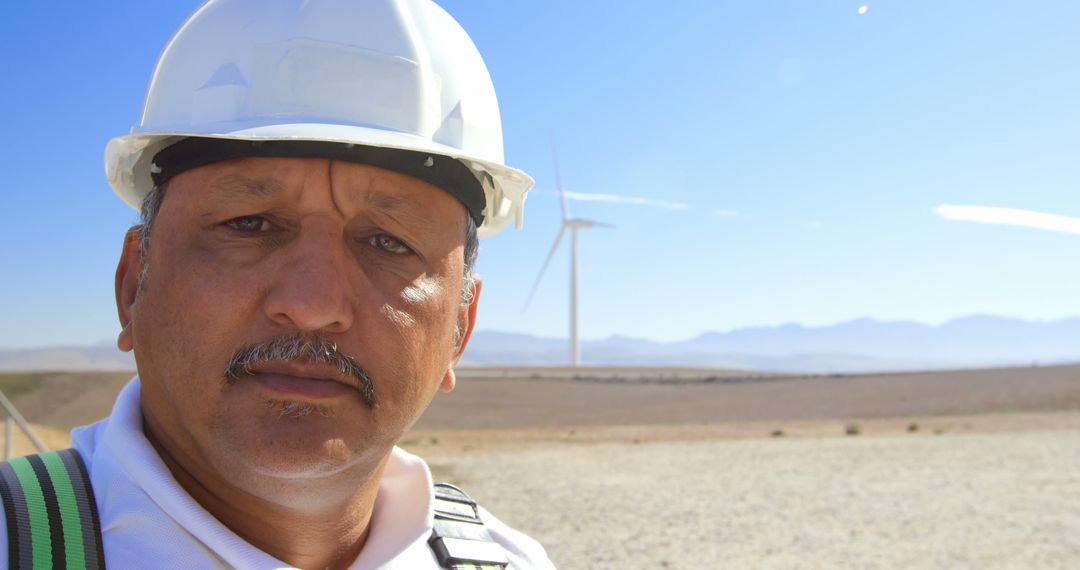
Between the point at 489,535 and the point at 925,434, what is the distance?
109ft

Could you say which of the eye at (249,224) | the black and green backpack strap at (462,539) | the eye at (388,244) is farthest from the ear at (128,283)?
the black and green backpack strap at (462,539)

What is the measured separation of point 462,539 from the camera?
8.51 feet

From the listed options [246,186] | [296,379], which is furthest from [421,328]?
[246,186]

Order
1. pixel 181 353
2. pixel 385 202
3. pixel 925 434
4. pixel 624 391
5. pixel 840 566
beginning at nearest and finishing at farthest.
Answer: pixel 181 353 < pixel 385 202 < pixel 840 566 < pixel 925 434 < pixel 624 391

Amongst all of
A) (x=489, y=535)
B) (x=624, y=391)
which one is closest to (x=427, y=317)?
(x=489, y=535)

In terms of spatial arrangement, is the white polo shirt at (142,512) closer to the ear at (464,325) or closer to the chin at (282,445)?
the chin at (282,445)

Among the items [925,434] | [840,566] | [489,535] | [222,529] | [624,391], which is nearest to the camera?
[222,529]

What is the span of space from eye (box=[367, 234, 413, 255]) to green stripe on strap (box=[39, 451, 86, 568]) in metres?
0.93

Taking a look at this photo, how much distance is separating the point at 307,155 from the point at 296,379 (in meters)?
0.61

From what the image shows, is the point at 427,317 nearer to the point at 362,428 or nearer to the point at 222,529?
the point at 362,428

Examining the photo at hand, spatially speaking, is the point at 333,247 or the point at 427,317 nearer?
the point at 333,247

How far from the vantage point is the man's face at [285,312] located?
6.36ft

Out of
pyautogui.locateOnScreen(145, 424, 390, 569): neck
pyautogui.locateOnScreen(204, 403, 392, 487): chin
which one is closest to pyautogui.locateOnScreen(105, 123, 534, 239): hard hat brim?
pyautogui.locateOnScreen(204, 403, 392, 487): chin

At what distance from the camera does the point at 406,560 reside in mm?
2330
